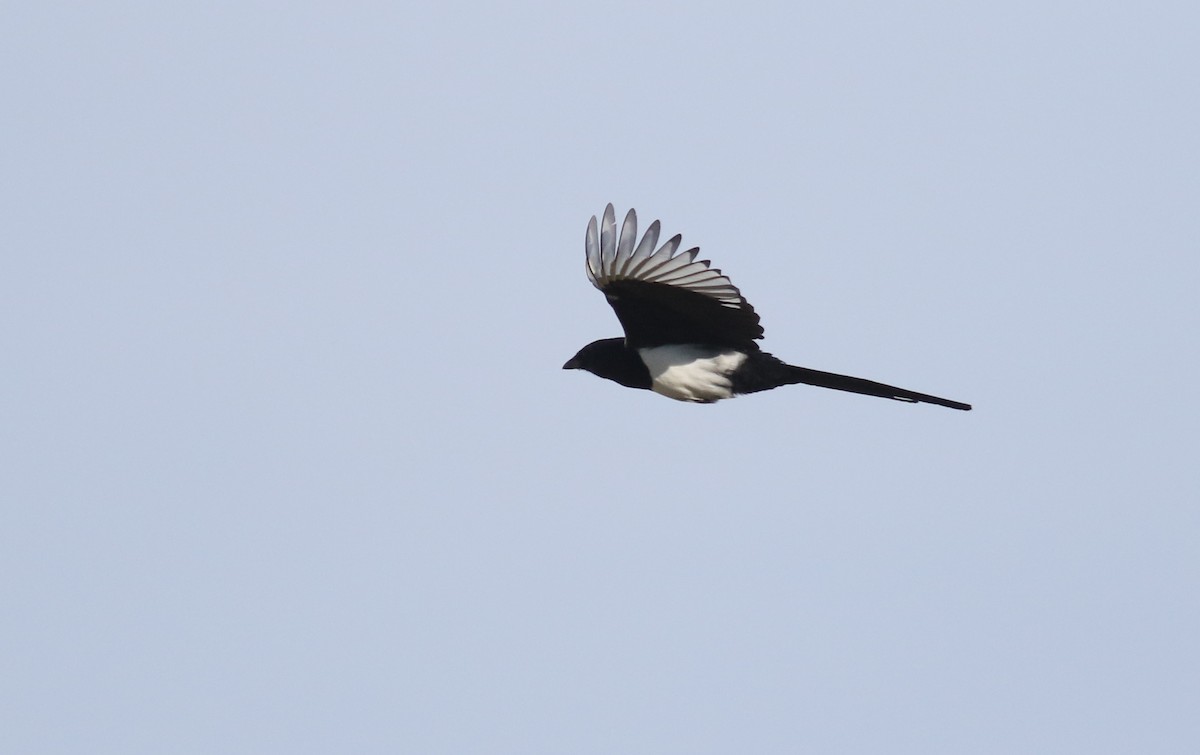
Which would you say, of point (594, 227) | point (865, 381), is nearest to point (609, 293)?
point (594, 227)

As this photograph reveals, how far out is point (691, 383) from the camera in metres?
10.8

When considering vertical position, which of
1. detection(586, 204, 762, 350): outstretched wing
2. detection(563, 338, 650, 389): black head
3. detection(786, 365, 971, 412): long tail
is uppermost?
detection(586, 204, 762, 350): outstretched wing

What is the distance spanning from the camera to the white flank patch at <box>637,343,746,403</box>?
10680 mm

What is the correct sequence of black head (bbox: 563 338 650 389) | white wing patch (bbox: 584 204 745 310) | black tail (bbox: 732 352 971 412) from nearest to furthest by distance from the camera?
white wing patch (bbox: 584 204 745 310) < black tail (bbox: 732 352 971 412) < black head (bbox: 563 338 650 389)

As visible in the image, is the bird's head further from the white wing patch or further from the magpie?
the white wing patch

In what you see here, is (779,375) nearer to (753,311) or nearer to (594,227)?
(753,311)

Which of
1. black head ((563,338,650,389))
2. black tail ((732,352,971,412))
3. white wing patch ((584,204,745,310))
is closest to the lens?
white wing patch ((584,204,745,310))

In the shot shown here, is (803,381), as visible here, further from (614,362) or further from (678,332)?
(614,362)

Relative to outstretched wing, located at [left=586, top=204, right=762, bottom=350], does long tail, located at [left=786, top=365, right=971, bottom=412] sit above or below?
below

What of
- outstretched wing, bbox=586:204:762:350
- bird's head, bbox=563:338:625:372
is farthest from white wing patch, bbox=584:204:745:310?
bird's head, bbox=563:338:625:372

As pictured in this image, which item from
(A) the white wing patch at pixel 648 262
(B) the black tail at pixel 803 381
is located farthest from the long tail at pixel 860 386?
(A) the white wing patch at pixel 648 262

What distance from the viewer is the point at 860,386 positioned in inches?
427

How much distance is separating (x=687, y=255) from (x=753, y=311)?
542mm

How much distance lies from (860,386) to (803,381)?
1.09 feet
